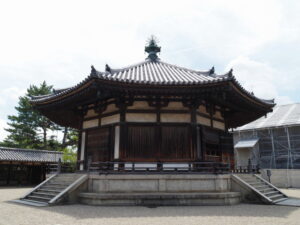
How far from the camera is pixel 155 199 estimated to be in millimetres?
11023

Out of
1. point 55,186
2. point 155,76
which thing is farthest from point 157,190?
point 155,76

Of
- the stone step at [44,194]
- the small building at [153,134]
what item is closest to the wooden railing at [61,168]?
the small building at [153,134]

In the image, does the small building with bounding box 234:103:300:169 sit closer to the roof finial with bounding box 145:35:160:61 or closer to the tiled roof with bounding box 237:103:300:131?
the tiled roof with bounding box 237:103:300:131

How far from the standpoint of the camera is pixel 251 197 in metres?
12.1

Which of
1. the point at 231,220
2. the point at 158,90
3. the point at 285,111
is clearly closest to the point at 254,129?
the point at 285,111

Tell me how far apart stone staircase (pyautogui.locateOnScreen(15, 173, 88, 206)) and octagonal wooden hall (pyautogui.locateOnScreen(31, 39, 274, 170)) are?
169 centimetres

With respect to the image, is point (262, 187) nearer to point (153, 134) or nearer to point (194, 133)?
point (194, 133)

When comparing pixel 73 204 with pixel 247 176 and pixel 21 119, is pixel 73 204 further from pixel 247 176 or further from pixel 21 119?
pixel 21 119

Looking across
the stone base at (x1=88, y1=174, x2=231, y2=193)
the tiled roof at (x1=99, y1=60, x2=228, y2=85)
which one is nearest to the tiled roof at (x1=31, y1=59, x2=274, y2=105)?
the tiled roof at (x1=99, y1=60, x2=228, y2=85)

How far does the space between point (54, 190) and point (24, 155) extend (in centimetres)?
2002

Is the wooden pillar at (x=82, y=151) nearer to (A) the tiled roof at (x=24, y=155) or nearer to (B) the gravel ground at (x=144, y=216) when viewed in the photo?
(B) the gravel ground at (x=144, y=216)

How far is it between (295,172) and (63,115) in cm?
2514

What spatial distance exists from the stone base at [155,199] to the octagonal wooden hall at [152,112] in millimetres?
1833

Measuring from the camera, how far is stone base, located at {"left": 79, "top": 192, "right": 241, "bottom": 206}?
10867 millimetres
